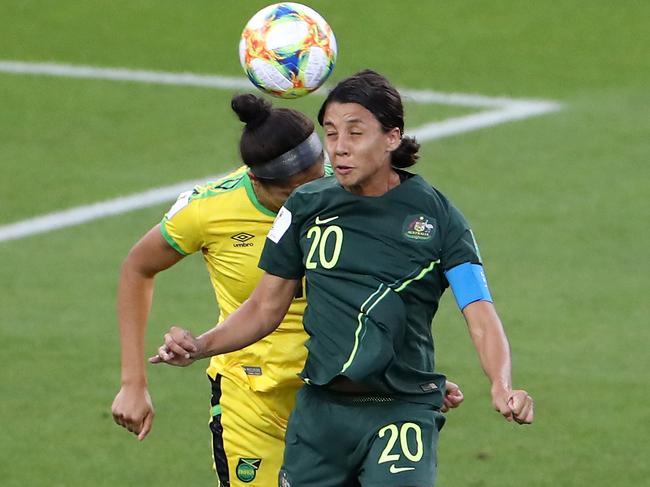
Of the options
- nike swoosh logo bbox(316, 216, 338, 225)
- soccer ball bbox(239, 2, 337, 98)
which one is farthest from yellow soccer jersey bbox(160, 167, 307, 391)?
nike swoosh logo bbox(316, 216, 338, 225)

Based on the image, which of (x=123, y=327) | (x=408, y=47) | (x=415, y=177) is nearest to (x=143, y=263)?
(x=123, y=327)

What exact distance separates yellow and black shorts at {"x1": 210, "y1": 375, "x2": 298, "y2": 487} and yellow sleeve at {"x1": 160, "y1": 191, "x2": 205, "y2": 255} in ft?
2.22

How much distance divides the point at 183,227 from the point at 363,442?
1.45 meters

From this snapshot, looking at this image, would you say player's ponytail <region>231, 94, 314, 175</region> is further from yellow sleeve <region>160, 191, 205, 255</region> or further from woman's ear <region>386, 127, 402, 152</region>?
woman's ear <region>386, 127, 402, 152</region>

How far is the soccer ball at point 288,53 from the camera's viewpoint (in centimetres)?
782

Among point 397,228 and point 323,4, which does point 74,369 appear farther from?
point 323,4

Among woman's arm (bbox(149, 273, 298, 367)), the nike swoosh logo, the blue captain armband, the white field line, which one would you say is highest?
the nike swoosh logo

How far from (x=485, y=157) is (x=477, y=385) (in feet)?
19.5

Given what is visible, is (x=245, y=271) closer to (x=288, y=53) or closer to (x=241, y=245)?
(x=241, y=245)

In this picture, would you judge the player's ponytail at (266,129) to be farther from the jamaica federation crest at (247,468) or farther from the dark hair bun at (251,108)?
the jamaica federation crest at (247,468)

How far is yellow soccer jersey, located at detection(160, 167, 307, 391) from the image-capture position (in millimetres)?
7320

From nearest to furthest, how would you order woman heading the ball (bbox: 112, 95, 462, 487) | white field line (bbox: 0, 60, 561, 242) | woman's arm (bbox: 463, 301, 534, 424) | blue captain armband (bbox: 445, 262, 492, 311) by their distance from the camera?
woman's arm (bbox: 463, 301, 534, 424) < blue captain armband (bbox: 445, 262, 492, 311) < woman heading the ball (bbox: 112, 95, 462, 487) < white field line (bbox: 0, 60, 561, 242)

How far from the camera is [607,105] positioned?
17.8 metres

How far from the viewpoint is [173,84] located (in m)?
19.2
